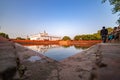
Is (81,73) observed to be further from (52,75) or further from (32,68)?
(32,68)

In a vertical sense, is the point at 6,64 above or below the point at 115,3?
below

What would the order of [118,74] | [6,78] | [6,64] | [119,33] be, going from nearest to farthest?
[6,78], [118,74], [6,64], [119,33]

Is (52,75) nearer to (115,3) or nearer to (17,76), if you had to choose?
(17,76)

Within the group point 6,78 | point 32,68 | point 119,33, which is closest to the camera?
point 6,78

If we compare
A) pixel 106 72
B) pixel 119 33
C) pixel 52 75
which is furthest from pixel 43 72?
pixel 119 33

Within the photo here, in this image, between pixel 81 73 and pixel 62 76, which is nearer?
pixel 62 76

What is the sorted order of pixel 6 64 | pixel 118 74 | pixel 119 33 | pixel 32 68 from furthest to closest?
pixel 119 33, pixel 32 68, pixel 6 64, pixel 118 74

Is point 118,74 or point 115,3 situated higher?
point 115,3

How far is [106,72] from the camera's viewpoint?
323 cm

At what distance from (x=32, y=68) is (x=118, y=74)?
2088 mm

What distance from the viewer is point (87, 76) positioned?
3225 mm

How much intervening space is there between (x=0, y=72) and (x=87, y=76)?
192 cm

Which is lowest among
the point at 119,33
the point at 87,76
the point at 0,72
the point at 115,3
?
the point at 87,76

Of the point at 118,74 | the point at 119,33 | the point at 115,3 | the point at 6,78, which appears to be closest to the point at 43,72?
the point at 6,78
